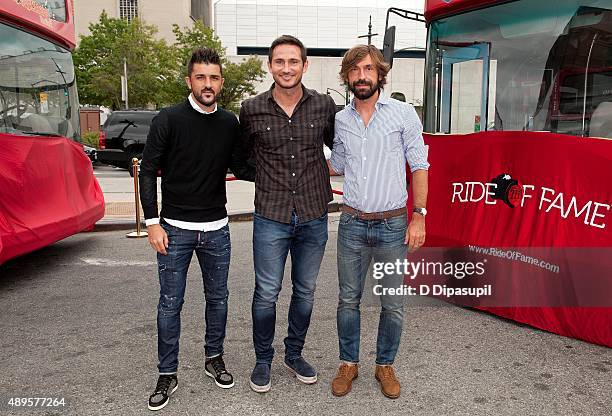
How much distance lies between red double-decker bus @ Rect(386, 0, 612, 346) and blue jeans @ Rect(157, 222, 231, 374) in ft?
7.59

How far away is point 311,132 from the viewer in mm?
3227

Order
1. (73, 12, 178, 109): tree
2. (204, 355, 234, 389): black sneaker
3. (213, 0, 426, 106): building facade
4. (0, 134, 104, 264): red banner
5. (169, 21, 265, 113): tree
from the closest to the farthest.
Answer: (204, 355, 234, 389): black sneaker → (0, 134, 104, 264): red banner → (73, 12, 178, 109): tree → (169, 21, 265, 113): tree → (213, 0, 426, 106): building facade

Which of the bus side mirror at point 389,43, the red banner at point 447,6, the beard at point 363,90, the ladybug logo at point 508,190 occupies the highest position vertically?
the red banner at point 447,6

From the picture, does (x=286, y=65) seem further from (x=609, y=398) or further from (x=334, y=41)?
(x=334, y=41)

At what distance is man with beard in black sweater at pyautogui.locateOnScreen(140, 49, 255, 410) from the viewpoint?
313 cm

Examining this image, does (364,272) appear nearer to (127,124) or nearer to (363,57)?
(363,57)

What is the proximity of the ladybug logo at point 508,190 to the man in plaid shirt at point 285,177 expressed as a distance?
1.77 m

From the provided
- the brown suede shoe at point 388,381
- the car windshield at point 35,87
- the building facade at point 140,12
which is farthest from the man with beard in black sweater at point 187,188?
the building facade at point 140,12

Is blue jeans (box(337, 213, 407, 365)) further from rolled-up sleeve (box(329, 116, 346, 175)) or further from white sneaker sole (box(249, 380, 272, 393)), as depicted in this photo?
white sneaker sole (box(249, 380, 272, 393))

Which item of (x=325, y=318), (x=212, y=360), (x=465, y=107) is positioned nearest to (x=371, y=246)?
(x=212, y=360)

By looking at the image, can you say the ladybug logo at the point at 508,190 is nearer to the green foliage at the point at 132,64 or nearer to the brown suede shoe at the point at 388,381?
the brown suede shoe at the point at 388,381

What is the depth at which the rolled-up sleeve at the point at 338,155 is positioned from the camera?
10.9 feet

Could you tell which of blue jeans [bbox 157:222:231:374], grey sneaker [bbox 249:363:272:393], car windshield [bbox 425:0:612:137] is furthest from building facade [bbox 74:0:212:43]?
grey sneaker [bbox 249:363:272:393]

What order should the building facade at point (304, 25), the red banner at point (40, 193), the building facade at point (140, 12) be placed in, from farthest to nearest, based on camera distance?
the building facade at point (304, 25)
the building facade at point (140, 12)
the red banner at point (40, 193)
